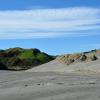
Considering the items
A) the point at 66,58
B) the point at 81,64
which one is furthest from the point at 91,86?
the point at 66,58

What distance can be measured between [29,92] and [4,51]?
2066cm

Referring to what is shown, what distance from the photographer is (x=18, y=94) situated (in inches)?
227

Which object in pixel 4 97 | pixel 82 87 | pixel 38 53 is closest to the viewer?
pixel 4 97

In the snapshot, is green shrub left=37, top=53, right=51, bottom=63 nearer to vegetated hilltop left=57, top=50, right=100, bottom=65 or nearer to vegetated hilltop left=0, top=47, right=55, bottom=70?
vegetated hilltop left=0, top=47, right=55, bottom=70

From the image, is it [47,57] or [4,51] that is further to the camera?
[4,51]

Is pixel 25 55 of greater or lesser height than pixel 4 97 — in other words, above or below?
above

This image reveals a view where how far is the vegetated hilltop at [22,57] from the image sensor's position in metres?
22.7

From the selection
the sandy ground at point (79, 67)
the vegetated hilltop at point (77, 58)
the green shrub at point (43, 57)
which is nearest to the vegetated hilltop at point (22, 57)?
the green shrub at point (43, 57)

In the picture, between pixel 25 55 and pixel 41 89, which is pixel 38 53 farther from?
pixel 41 89

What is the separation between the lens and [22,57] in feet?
81.8

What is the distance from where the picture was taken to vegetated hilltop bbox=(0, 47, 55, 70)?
893 inches

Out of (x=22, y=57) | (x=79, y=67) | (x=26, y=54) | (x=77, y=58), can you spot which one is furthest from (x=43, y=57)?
(x=79, y=67)

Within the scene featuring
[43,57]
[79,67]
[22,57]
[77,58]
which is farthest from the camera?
[22,57]

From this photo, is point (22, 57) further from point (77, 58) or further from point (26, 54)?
point (77, 58)
